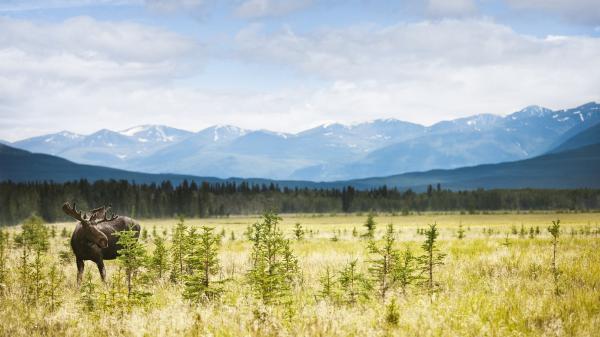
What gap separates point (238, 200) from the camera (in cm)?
17938

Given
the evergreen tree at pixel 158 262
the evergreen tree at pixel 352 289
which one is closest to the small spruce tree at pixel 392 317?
the evergreen tree at pixel 352 289

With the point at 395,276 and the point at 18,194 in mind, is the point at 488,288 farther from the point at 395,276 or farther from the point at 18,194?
the point at 18,194

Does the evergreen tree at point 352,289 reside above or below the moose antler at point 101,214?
below

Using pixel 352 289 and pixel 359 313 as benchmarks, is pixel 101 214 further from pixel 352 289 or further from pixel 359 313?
pixel 359 313

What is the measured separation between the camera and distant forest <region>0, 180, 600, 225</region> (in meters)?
141

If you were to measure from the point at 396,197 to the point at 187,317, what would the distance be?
612ft

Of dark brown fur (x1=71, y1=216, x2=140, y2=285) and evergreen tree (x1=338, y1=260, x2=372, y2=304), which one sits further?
dark brown fur (x1=71, y1=216, x2=140, y2=285)

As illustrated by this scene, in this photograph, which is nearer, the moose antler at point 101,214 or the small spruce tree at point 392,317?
the small spruce tree at point 392,317

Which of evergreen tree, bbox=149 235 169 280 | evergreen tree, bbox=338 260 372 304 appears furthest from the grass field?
evergreen tree, bbox=149 235 169 280

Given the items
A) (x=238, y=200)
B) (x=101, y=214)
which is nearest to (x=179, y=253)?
(x=101, y=214)

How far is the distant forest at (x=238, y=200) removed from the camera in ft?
462

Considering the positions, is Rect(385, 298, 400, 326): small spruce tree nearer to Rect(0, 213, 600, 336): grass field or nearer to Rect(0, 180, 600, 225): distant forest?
Rect(0, 213, 600, 336): grass field

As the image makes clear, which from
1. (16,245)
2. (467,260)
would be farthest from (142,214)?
(467,260)

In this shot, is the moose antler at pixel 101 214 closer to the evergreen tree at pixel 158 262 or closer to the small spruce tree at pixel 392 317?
the evergreen tree at pixel 158 262
